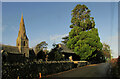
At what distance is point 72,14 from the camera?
36594 mm

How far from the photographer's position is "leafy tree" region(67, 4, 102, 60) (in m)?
29.3

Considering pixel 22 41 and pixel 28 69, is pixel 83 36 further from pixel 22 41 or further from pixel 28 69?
pixel 28 69

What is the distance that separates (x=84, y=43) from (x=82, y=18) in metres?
8.71

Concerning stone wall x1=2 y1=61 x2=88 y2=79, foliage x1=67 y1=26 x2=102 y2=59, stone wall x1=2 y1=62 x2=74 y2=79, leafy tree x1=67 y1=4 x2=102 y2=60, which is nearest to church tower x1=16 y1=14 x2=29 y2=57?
leafy tree x1=67 y1=4 x2=102 y2=60

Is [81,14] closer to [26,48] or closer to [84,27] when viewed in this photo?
[84,27]

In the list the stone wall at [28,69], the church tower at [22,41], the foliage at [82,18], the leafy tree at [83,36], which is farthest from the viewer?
the church tower at [22,41]

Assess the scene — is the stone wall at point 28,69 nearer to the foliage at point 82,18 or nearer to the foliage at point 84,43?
the foliage at point 84,43

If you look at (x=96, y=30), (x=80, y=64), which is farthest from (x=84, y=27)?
(x=80, y=64)

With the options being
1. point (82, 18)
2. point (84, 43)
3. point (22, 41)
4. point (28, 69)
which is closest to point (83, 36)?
point (84, 43)

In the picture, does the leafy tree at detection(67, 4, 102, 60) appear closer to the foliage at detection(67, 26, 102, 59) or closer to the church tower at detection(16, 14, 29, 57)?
the foliage at detection(67, 26, 102, 59)

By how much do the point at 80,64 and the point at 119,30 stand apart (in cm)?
1775

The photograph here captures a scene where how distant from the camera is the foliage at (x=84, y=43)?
94.8 feet

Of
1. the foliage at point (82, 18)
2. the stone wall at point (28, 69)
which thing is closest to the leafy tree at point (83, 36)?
the foliage at point (82, 18)

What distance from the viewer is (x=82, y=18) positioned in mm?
35281
